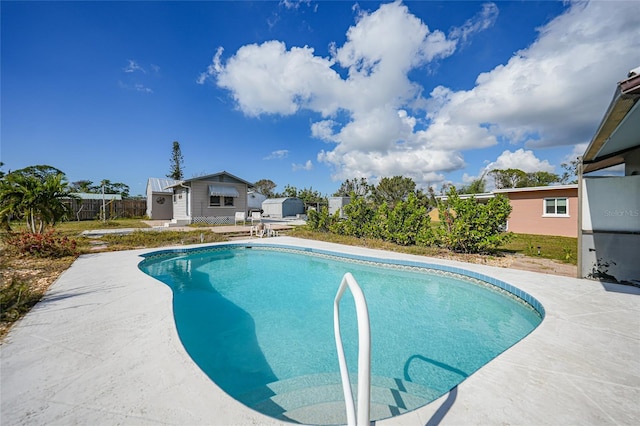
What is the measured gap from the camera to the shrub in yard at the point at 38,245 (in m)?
7.47

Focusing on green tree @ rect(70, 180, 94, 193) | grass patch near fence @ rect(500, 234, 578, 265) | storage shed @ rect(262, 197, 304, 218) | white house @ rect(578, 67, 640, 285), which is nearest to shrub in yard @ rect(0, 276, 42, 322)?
white house @ rect(578, 67, 640, 285)

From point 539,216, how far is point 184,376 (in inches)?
702

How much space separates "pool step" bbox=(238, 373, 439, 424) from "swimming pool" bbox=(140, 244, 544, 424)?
1 centimetres

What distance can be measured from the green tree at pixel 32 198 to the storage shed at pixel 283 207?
21.8m

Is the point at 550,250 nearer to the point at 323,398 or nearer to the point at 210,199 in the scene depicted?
the point at 323,398

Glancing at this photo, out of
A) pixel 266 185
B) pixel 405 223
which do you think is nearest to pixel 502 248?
pixel 405 223

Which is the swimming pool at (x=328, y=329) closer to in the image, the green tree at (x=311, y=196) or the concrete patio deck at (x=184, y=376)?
the concrete patio deck at (x=184, y=376)

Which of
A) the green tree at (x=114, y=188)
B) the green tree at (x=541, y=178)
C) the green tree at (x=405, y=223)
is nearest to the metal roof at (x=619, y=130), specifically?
the green tree at (x=405, y=223)

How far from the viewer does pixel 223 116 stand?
1917cm

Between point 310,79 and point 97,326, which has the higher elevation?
point 310,79

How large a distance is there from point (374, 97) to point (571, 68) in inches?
340

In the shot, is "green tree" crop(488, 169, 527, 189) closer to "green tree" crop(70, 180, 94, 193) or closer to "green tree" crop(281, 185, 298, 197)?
"green tree" crop(281, 185, 298, 197)

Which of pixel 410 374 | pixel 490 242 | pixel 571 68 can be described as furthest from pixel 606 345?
pixel 571 68

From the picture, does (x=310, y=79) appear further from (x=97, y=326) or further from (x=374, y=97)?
(x=97, y=326)
